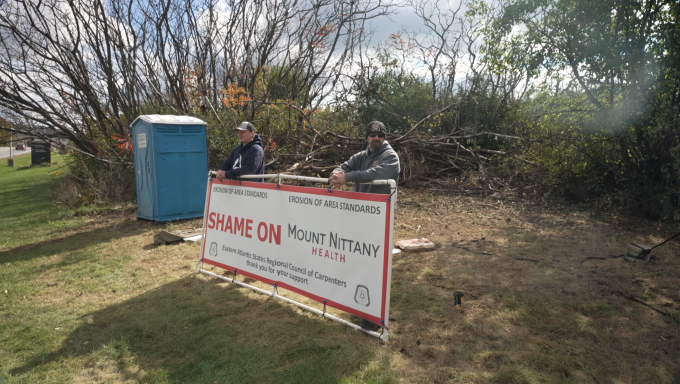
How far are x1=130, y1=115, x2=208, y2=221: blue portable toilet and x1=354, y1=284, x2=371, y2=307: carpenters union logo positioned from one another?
20.9ft

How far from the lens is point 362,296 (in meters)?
3.64

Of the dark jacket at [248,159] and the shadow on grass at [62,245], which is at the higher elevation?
the dark jacket at [248,159]

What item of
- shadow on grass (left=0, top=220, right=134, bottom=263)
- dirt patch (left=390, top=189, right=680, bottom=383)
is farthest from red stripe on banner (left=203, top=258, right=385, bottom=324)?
shadow on grass (left=0, top=220, right=134, bottom=263)

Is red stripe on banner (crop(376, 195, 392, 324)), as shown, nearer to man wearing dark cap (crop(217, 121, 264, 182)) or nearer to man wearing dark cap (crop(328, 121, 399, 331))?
man wearing dark cap (crop(328, 121, 399, 331))

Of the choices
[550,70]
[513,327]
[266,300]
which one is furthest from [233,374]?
[550,70]

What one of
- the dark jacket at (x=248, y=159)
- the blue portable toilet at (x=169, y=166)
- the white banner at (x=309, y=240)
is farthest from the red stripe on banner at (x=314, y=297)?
the blue portable toilet at (x=169, y=166)

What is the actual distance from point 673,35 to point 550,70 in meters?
2.03

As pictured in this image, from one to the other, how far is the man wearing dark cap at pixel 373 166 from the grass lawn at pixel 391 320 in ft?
4.41

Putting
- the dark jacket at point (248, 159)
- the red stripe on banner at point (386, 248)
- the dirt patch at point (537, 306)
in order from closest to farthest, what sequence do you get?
the dirt patch at point (537, 306) → the red stripe on banner at point (386, 248) → the dark jacket at point (248, 159)

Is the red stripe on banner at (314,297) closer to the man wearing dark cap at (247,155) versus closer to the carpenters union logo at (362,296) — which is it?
the carpenters union logo at (362,296)

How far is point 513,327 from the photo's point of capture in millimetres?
3814

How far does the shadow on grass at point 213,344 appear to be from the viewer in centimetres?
322

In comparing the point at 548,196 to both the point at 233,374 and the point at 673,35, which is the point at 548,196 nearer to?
the point at 673,35

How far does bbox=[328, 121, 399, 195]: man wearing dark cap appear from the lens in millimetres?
3900
